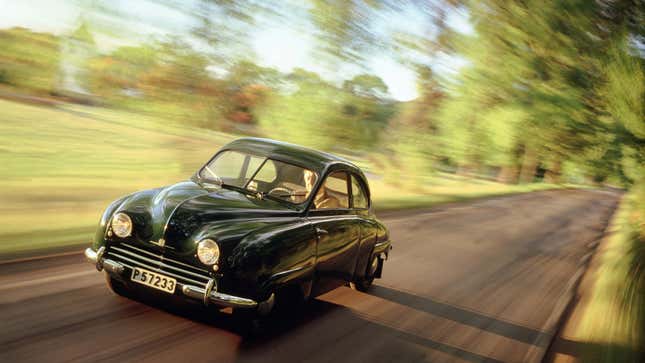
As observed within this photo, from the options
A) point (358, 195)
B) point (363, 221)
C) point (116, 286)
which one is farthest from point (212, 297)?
point (358, 195)

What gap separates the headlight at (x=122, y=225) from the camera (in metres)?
4.67

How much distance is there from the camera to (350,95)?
1867cm

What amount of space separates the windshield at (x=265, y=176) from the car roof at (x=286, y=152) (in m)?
0.06

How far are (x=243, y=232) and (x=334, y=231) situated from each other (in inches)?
56.3

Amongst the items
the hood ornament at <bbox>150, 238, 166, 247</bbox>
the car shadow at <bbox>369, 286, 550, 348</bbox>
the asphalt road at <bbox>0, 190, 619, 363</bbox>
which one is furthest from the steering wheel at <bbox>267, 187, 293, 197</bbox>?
the car shadow at <bbox>369, 286, 550, 348</bbox>

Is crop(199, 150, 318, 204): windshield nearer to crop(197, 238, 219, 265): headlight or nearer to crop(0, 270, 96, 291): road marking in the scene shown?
crop(197, 238, 219, 265): headlight

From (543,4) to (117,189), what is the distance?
14.8 meters

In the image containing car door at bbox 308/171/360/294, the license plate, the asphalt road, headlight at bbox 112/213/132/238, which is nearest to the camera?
the asphalt road

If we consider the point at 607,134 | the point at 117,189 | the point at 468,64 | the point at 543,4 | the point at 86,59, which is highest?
the point at 543,4

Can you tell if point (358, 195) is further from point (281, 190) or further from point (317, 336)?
point (317, 336)

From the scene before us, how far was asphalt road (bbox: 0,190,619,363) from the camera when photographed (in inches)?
169

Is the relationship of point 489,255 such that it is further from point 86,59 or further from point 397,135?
point 397,135

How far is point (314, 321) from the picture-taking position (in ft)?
18.6

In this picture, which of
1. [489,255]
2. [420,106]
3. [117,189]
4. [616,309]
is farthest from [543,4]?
[117,189]
